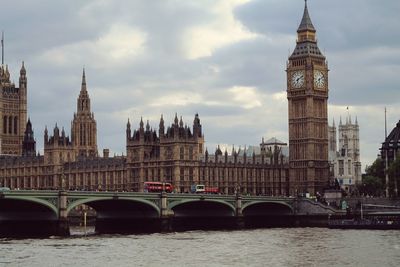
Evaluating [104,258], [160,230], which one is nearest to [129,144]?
[160,230]

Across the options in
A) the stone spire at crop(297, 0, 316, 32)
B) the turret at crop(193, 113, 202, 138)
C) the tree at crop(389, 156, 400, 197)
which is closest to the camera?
the tree at crop(389, 156, 400, 197)

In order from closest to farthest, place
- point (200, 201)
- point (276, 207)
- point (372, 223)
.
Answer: point (372, 223) → point (200, 201) → point (276, 207)

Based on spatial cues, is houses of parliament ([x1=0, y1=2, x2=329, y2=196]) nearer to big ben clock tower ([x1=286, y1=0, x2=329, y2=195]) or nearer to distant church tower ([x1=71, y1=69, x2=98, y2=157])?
big ben clock tower ([x1=286, y1=0, x2=329, y2=195])

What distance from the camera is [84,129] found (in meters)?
196

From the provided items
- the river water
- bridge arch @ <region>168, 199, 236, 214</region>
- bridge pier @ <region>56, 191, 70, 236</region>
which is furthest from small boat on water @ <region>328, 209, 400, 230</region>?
bridge pier @ <region>56, 191, 70, 236</region>

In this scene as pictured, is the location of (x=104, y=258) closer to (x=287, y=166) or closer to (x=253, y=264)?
(x=253, y=264)

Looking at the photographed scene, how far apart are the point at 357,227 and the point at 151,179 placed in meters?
49.1

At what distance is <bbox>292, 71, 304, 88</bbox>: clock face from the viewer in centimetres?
15662

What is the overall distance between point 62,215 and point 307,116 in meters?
66.8

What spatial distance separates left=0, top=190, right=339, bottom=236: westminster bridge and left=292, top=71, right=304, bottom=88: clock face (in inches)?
1274

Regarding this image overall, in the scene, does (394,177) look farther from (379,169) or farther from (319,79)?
(319,79)

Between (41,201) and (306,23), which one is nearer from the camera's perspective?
(41,201)

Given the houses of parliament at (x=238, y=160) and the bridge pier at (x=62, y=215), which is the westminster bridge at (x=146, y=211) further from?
the houses of parliament at (x=238, y=160)

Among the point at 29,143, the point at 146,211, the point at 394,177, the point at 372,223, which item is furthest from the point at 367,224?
the point at 29,143
